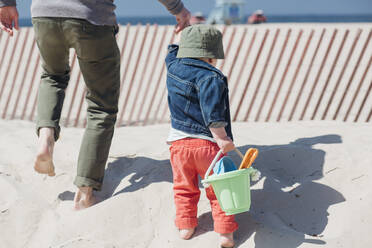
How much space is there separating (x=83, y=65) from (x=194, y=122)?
75 centimetres

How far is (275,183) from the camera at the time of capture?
2.80 metres

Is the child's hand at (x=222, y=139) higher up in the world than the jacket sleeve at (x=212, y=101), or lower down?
lower down

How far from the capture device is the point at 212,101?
2182mm

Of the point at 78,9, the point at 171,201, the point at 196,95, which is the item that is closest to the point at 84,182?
the point at 171,201

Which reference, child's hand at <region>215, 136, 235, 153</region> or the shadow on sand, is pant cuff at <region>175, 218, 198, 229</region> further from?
child's hand at <region>215, 136, 235, 153</region>

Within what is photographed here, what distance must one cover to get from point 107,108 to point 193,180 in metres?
0.73

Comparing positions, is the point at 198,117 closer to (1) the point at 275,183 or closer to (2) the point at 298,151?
(1) the point at 275,183

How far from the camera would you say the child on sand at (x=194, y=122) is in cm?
227

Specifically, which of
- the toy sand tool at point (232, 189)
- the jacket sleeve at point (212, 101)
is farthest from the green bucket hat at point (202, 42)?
the toy sand tool at point (232, 189)

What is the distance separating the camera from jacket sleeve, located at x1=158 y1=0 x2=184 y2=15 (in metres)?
2.69

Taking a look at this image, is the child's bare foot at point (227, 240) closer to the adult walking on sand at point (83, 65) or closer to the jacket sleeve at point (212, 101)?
the jacket sleeve at point (212, 101)

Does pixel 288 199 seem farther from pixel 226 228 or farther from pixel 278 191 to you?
pixel 226 228

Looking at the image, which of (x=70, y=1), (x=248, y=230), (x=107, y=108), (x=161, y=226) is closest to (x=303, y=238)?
(x=248, y=230)

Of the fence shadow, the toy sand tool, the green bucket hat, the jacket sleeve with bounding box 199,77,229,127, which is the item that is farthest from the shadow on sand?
the green bucket hat
